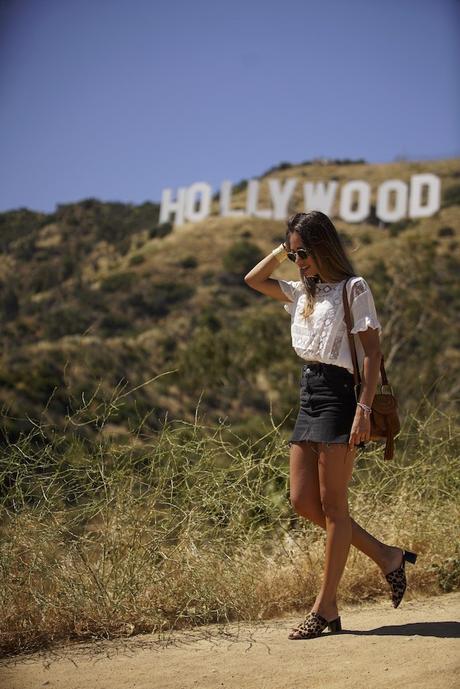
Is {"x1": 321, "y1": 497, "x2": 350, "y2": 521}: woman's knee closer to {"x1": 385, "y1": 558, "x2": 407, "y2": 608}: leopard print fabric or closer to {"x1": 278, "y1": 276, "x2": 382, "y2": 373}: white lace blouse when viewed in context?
{"x1": 385, "y1": 558, "x2": 407, "y2": 608}: leopard print fabric

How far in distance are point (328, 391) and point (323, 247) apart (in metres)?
0.61

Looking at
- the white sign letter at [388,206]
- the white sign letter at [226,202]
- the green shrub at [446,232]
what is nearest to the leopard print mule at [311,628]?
the white sign letter at [388,206]

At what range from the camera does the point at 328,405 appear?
12.1 ft

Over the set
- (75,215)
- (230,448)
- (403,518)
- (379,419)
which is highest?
(75,215)

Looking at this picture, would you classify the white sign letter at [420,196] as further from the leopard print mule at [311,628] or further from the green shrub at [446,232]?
the leopard print mule at [311,628]

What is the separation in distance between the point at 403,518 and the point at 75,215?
147 feet

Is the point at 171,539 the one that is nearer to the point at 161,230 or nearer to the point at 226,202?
the point at 226,202

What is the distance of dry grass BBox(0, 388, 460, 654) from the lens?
3961 mm

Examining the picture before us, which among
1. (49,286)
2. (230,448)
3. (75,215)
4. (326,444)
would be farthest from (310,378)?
(75,215)

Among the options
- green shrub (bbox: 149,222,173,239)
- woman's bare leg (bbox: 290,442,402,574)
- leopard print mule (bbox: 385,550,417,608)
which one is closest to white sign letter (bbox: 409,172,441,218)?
green shrub (bbox: 149,222,173,239)

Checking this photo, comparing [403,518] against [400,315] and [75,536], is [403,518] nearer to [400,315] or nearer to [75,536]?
[75,536]

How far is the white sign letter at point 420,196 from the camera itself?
3747cm

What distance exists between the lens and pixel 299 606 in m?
4.33

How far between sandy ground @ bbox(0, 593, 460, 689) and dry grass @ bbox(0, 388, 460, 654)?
7.4 inches
